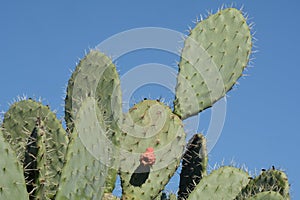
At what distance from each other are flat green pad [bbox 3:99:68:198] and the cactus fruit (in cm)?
90

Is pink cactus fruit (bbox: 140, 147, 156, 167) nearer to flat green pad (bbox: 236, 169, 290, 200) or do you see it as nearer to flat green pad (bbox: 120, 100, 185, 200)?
flat green pad (bbox: 120, 100, 185, 200)

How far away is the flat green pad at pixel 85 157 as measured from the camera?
104 inches

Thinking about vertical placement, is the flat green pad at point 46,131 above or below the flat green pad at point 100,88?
below

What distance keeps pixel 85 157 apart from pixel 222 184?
104 centimetres

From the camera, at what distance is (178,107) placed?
12.1ft

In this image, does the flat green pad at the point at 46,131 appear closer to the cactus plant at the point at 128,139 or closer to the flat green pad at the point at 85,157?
the cactus plant at the point at 128,139

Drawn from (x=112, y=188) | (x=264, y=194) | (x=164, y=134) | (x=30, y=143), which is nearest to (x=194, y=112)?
(x=164, y=134)

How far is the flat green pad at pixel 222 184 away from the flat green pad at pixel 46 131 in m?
0.73

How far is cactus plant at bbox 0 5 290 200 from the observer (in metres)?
2.67

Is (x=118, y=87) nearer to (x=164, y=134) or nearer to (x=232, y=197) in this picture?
(x=164, y=134)

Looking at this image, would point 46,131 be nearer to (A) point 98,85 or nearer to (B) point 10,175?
(A) point 98,85

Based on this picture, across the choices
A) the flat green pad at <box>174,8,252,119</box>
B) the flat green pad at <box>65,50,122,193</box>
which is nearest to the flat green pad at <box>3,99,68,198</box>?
the flat green pad at <box>65,50,122,193</box>

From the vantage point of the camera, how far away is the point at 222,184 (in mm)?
3432

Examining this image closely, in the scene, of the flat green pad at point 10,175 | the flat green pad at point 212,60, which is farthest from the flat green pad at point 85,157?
the flat green pad at point 212,60
